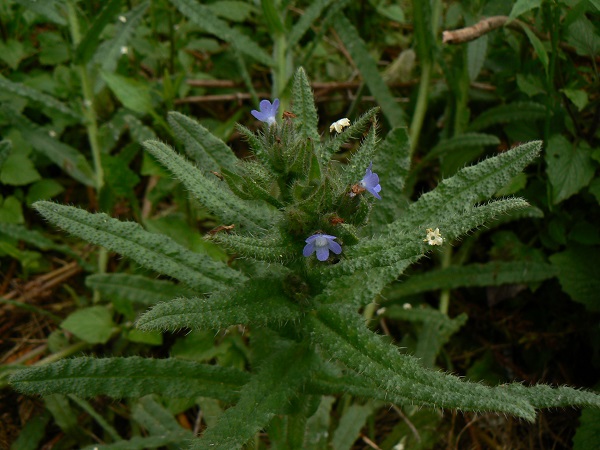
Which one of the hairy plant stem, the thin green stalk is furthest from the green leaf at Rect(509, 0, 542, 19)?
the hairy plant stem

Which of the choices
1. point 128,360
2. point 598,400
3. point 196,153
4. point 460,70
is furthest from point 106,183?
point 598,400

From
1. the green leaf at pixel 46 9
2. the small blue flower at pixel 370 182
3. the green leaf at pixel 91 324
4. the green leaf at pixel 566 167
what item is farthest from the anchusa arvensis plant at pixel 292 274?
the green leaf at pixel 46 9

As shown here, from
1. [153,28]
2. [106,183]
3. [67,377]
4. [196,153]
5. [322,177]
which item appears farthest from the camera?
[153,28]

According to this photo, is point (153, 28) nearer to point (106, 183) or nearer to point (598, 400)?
point (106, 183)

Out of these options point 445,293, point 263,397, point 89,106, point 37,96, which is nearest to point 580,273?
point 445,293

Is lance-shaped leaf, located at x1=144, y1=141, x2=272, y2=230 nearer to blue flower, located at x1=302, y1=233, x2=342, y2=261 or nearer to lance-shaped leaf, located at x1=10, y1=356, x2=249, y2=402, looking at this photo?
blue flower, located at x1=302, y1=233, x2=342, y2=261

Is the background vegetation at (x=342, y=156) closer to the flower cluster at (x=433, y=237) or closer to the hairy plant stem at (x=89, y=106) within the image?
the hairy plant stem at (x=89, y=106)
